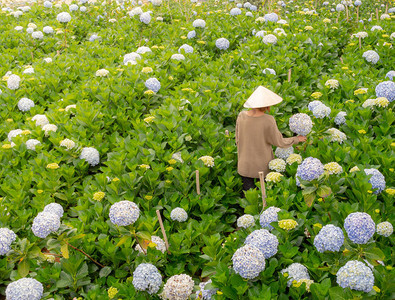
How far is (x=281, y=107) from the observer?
212 inches

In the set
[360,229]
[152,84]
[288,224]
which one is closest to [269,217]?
[288,224]

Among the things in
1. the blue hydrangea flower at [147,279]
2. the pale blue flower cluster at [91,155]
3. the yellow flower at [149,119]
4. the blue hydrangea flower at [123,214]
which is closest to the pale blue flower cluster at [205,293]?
the blue hydrangea flower at [147,279]

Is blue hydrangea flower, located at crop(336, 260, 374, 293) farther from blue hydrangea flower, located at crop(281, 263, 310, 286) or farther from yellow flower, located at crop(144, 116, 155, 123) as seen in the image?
yellow flower, located at crop(144, 116, 155, 123)

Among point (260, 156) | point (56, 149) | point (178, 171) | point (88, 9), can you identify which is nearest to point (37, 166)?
point (56, 149)

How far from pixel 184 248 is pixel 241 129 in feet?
4.56

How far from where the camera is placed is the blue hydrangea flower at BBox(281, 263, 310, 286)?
2.56m

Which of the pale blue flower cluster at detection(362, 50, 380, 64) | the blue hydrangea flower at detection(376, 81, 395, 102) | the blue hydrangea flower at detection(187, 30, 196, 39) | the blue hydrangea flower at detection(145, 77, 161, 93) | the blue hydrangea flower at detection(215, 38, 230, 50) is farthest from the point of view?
the blue hydrangea flower at detection(187, 30, 196, 39)

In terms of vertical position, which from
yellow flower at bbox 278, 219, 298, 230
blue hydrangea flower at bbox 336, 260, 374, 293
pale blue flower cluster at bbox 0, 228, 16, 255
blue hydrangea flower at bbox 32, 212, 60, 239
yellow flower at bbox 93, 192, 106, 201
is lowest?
yellow flower at bbox 93, 192, 106, 201

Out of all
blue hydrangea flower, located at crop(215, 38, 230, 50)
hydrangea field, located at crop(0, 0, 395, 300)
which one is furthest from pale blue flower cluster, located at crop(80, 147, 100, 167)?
blue hydrangea flower, located at crop(215, 38, 230, 50)

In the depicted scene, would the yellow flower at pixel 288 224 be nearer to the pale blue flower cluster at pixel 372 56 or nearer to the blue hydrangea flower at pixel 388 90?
the blue hydrangea flower at pixel 388 90

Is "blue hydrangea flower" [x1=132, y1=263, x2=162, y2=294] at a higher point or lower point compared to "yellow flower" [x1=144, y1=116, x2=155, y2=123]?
higher

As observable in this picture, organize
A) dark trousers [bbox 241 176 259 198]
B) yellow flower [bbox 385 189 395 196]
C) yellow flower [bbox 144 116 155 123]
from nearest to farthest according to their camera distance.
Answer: yellow flower [bbox 385 189 395 196], dark trousers [bbox 241 176 259 198], yellow flower [bbox 144 116 155 123]

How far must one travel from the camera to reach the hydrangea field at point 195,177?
106 inches

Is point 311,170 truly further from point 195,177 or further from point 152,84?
point 152,84
